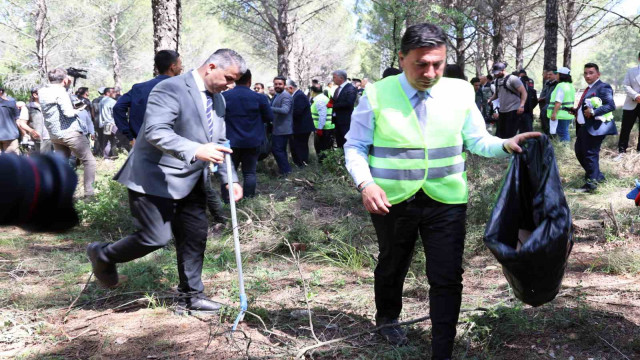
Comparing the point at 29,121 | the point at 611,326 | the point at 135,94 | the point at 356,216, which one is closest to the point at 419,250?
the point at 356,216

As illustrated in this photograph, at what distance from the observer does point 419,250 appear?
186 inches

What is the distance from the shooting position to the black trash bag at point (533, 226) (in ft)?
8.16

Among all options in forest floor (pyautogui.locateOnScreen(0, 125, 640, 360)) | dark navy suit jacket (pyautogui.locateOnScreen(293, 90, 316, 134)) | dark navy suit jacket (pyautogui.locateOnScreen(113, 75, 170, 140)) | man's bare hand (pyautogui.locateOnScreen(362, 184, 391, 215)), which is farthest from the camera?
dark navy suit jacket (pyautogui.locateOnScreen(293, 90, 316, 134))

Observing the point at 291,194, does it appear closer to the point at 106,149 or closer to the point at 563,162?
the point at 563,162

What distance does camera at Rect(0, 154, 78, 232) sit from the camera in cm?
157

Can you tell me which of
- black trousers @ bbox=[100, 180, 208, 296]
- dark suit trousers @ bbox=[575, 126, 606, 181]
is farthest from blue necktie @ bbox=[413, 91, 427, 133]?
dark suit trousers @ bbox=[575, 126, 606, 181]

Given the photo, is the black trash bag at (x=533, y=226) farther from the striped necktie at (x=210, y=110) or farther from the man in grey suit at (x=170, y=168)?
the striped necktie at (x=210, y=110)

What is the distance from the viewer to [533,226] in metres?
2.76

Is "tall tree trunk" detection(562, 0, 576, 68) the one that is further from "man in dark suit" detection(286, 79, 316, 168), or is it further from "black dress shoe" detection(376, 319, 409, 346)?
"black dress shoe" detection(376, 319, 409, 346)

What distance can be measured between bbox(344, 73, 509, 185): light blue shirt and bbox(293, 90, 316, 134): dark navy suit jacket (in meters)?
6.74

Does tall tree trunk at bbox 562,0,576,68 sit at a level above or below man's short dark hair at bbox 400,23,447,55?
above

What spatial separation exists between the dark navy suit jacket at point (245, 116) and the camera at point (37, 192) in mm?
5246

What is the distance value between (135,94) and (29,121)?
7154 mm

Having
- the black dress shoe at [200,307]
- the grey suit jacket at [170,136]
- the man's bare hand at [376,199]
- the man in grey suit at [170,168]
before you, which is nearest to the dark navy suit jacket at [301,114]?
the man in grey suit at [170,168]
